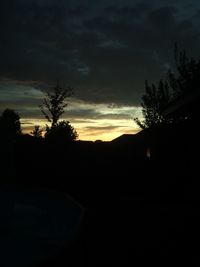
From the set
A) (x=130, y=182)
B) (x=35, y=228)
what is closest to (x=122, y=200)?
(x=130, y=182)

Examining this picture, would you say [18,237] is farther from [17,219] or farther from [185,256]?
[185,256]

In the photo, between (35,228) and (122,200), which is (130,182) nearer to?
(122,200)

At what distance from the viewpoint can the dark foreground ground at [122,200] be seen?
5879 mm

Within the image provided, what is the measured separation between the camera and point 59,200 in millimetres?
6562

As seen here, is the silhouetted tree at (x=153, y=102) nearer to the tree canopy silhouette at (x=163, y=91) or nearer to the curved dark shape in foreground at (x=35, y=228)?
the tree canopy silhouette at (x=163, y=91)

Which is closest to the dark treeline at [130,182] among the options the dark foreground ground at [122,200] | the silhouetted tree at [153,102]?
the dark foreground ground at [122,200]

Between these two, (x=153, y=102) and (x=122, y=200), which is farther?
(x=153, y=102)

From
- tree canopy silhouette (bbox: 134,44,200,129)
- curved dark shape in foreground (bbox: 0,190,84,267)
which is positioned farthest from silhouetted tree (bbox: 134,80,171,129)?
curved dark shape in foreground (bbox: 0,190,84,267)

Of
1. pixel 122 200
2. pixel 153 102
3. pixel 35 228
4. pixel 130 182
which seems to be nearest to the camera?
pixel 35 228

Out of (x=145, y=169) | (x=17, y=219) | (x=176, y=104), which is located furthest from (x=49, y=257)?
(x=145, y=169)

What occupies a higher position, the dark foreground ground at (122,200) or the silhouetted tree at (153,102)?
the silhouetted tree at (153,102)

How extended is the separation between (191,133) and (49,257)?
6.68 meters

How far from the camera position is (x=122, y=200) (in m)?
11.3

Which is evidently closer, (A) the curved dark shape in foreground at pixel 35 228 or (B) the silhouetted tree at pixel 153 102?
(A) the curved dark shape in foreground at pixel 35 228
